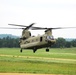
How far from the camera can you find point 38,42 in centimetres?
6844

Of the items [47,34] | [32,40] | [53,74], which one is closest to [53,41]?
[47,34]

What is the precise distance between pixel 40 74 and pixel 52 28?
2409 cm

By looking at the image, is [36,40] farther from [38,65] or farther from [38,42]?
[38,65]

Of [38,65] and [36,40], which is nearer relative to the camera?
[38,65]

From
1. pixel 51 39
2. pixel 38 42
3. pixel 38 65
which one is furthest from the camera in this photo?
pixel 38 42

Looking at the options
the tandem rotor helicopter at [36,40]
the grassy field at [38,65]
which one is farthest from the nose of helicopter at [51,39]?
the grassy field at [38,65]

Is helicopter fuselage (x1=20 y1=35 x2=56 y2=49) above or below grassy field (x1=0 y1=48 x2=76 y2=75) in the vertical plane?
above

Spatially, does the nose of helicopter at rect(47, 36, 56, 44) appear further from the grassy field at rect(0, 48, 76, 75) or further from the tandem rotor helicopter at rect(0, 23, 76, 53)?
the grassy field at rect(0, 48, 76, 75)

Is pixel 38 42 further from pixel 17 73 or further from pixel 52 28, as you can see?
pixel 17 73

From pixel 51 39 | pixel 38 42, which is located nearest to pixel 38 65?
pixel 51 39

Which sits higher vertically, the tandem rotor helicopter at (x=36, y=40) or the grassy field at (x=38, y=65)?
the tandem rotor helicopter at (x=36, y=40)

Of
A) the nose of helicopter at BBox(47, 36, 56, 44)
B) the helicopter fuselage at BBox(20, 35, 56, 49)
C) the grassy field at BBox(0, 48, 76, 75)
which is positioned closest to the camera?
the grassy field at BBox(0, 48, 76, 75)

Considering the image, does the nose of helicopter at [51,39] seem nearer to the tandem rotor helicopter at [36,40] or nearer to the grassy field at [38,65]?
the tandem rotor helicopter at [36,40]

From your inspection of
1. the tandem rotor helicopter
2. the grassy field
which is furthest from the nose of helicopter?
the grassy field
